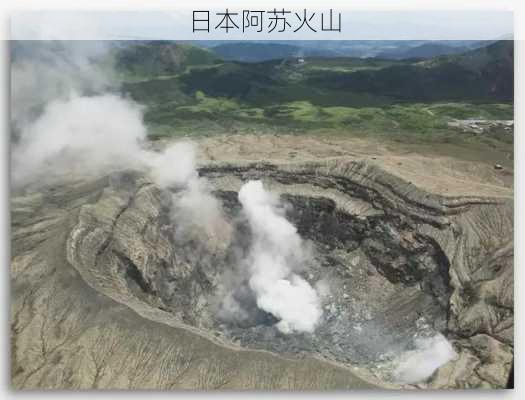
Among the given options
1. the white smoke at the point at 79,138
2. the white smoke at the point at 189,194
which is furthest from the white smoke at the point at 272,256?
the white smoke at the point at 79,138

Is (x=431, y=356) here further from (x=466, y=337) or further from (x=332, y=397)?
(x=332, y=397)

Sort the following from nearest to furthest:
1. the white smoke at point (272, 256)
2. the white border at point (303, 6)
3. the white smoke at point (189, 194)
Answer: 1. the white border at point (303, 6)
2. the white smoke at point (189, 194)
3. the white smoke at point (272, 256)

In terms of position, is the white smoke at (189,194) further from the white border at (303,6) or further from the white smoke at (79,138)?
the white border at (303,6)

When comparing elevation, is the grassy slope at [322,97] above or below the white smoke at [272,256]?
above

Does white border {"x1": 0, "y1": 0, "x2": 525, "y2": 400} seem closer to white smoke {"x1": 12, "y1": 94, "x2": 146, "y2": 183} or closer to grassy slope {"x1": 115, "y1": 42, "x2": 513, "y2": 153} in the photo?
white smoke {"x1": 12, "y1": 94, "x2": 146, "y2": 183}

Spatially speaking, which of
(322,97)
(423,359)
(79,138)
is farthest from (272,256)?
(79,138)

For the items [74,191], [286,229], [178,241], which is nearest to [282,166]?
[286,229]

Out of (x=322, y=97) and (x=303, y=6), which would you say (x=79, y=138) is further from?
(x=303, y=6)
